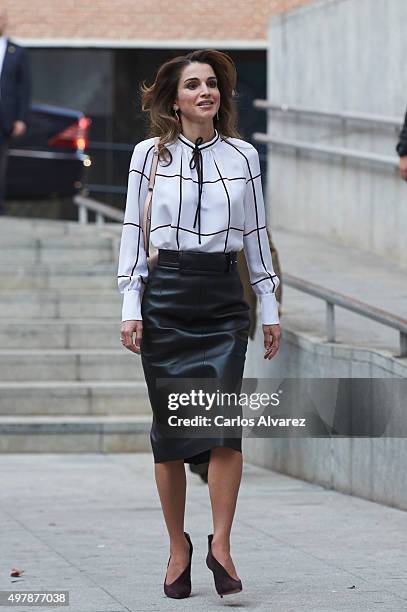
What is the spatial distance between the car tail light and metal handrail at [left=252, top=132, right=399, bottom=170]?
2036 mm

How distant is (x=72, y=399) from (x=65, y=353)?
2.01 ft

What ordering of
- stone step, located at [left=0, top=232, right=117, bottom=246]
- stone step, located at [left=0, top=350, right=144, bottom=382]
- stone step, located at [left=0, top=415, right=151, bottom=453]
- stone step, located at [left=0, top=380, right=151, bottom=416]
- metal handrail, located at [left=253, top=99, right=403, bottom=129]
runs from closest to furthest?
stone step, located at [left=0, top=415, right=151, bottom=453], stone step, located at [left=0, top=380, right=151, bottom=416], stone step, located at [left=0, top=350, right=144, bottom=382], metal handrail, located at [left=253, top=99, right=403, bottom=129], stone step, located at [left=0, top=232, right=117, bottom=246]

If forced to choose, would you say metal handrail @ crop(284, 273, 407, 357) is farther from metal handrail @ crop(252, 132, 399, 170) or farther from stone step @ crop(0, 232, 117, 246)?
stone step @ crop(0, 232, 117, 246)

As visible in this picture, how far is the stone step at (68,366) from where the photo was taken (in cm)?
1133

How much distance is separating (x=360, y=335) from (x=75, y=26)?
613 inches

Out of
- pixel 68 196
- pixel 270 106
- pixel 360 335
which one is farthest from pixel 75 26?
pixel 360 335

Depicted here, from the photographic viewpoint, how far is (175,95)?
5867 millimetres

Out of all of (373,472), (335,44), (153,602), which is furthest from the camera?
(335,44)

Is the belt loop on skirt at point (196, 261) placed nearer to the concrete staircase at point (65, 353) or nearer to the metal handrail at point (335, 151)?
Answer: the concrete staircase at point (65, 353)

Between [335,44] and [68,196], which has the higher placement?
[335,44]

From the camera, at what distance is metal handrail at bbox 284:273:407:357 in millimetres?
7918

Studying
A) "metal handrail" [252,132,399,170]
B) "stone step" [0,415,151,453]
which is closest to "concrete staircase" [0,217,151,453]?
"stone step" [0,415,151,453]

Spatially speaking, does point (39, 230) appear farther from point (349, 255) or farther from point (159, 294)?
point (159, 294)

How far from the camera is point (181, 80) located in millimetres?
5844
